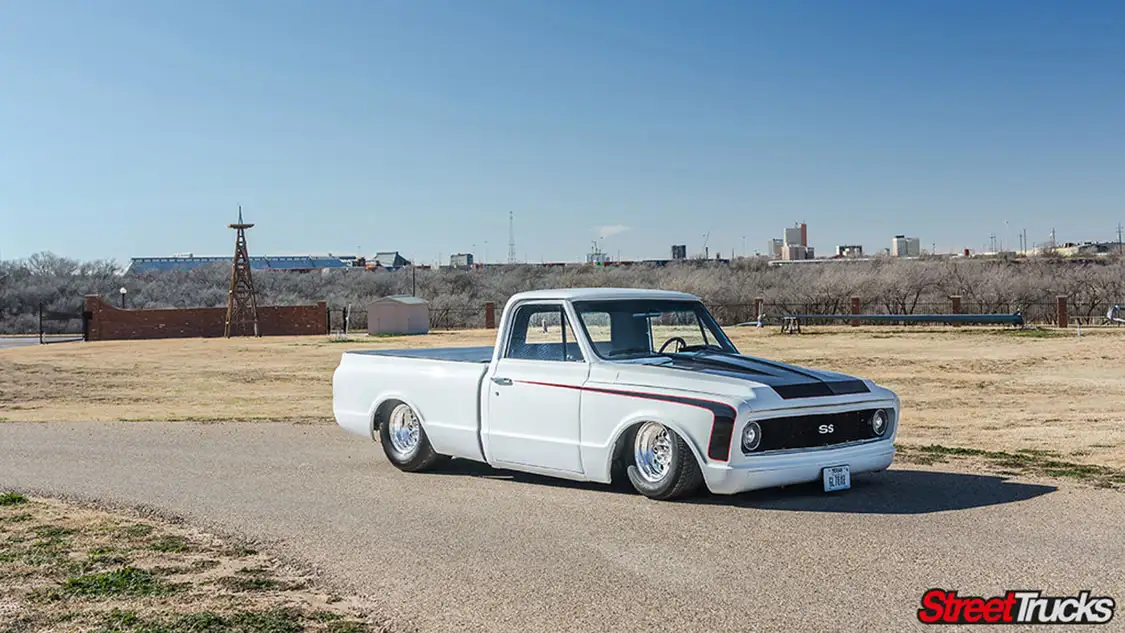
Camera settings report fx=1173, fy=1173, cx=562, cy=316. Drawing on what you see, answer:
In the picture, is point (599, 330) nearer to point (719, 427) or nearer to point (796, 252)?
point (719, 427)

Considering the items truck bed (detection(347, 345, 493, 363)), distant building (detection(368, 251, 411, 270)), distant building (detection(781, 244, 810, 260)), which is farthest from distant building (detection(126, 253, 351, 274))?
truck bed (detection(347, 345, 493, 363))

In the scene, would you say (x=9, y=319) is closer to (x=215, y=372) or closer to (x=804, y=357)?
(x=215, y=372)

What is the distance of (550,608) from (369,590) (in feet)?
3.71

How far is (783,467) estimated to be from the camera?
855 centimetres

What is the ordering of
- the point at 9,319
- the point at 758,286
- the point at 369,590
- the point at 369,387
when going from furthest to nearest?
1. the point at 758,286
2. the point at 9,319
3. the point at 369,387
4. the point at 369,590

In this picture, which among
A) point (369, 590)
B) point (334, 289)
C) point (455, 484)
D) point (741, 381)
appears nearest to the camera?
point (369, 590)

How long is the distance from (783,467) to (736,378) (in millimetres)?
752

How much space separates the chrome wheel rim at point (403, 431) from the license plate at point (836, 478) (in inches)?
159

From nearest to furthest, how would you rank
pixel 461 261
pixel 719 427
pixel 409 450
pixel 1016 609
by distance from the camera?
pixel 1016 609 → pixel 719 427 → pixel 409 450 → pixel 461 261

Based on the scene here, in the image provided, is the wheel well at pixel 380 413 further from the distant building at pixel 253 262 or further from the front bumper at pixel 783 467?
the distant building at pixel 253 262

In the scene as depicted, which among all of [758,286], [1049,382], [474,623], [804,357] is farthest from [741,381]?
[758,286]

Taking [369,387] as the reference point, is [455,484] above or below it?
below

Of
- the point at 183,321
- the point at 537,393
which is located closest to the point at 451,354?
the point at 537,393

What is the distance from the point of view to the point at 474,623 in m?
5.88
